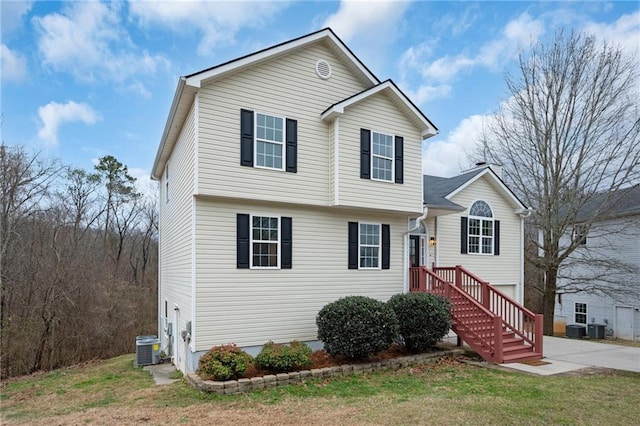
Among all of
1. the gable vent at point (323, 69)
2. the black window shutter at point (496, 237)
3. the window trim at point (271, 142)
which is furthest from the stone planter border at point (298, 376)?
the gable vent at point (323, 69)

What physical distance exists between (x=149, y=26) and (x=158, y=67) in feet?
7.29

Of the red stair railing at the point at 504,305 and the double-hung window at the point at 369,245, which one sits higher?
the double-hung window at the point at 369,245

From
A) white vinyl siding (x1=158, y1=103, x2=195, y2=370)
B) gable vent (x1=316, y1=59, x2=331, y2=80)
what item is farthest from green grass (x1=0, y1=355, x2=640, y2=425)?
gable vent (x1=316, y1=59, x2=331, y2=80)

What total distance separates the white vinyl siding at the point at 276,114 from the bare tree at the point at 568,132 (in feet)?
34.8

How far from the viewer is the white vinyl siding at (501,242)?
13891 millimetres

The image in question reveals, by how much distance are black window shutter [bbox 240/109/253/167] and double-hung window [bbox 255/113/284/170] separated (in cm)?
16

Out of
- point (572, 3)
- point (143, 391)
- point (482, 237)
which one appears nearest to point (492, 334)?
point (482, 237)

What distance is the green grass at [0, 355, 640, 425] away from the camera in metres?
6.20

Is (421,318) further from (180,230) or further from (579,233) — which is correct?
(579,233)

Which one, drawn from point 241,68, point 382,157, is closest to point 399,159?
point 382,157

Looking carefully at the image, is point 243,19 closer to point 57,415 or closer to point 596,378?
point 57,415

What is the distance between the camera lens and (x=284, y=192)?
32.2 ft

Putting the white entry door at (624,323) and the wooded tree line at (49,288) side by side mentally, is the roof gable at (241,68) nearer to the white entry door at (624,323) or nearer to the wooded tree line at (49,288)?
the wooded tree line at (49,288)

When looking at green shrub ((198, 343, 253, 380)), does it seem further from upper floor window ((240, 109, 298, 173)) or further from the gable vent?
the gable vent
